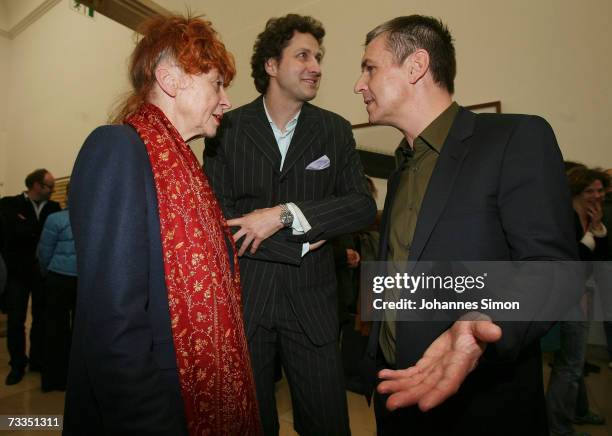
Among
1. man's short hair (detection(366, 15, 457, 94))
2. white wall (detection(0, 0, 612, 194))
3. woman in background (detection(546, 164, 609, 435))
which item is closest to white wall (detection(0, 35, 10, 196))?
white wall (detection(0, 0, 612, 194))

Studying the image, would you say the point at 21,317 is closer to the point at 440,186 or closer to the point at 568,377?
the point at 440,186

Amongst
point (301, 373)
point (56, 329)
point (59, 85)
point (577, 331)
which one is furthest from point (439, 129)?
point (59, 85)

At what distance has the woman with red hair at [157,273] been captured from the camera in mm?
856

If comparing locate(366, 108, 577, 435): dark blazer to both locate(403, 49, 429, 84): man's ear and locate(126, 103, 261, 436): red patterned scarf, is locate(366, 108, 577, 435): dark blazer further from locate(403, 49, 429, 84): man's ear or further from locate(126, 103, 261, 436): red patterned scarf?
locate(126, 103, 261, 436): red patterned scarf

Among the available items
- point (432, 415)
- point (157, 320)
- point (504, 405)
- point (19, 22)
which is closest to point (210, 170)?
point (157, 320)

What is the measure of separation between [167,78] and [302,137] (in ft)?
2.01

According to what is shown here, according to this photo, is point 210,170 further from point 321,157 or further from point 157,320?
point 157,320

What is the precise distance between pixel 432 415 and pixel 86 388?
100 centimetres

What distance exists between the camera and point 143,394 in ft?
2.82

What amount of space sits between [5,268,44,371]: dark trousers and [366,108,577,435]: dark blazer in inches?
163

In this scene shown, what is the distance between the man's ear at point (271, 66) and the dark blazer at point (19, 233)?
11.3ft

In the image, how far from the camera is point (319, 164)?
1614mm

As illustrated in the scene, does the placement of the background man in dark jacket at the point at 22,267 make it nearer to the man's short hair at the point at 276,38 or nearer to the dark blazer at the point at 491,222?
the man's short hair at the point at 276,38

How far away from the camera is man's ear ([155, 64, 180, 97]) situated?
1186mm
